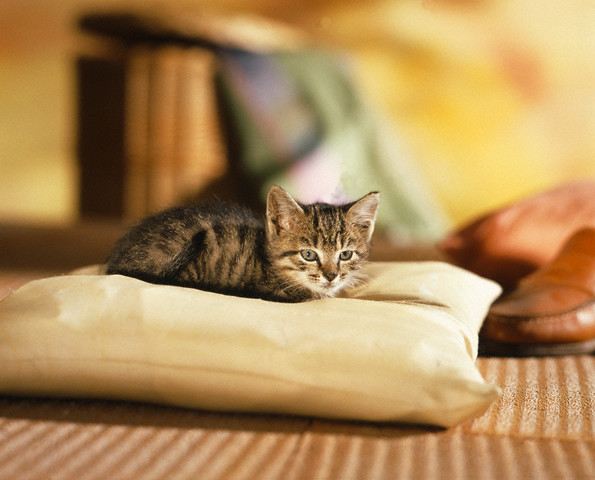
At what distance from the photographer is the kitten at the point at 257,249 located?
1.35 m

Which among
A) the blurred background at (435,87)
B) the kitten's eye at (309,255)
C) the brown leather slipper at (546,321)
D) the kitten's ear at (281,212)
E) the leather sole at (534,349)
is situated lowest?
the leather sole at (534,349)

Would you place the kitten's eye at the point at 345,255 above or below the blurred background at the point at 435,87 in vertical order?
below

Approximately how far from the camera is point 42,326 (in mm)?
992

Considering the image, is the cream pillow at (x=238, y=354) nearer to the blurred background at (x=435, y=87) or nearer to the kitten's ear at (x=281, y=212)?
the kitten's ear at (x=281, y=212)

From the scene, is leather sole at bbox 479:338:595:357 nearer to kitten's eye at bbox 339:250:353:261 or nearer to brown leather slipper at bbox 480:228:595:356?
brown leather slipper at bbox 480:228:595:356

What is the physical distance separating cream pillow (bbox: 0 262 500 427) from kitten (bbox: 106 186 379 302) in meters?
0.29

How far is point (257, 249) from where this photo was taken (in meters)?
1.49

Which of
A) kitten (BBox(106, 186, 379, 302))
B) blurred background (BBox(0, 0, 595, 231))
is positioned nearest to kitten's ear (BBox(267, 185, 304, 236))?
kitten (BBox(106, 186, 379, 302))

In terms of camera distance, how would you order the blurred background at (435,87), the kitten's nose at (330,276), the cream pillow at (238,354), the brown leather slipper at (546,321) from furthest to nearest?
the blurred background at (435,87) < the kitten's nose at (330,276) < the brown leather slipper at (546,321) < the cream pillow at (238,354)

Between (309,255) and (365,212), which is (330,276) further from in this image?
(365,212)

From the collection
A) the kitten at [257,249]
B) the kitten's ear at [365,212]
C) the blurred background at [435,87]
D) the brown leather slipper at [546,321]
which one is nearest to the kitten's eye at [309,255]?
the kitten at [257,249]

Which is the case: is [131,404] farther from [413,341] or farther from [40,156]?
[40,156]

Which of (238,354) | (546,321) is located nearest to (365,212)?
(546,321)

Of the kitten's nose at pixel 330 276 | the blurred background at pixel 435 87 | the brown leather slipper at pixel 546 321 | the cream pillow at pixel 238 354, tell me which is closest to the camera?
the cream pillow at pixel 238 354
